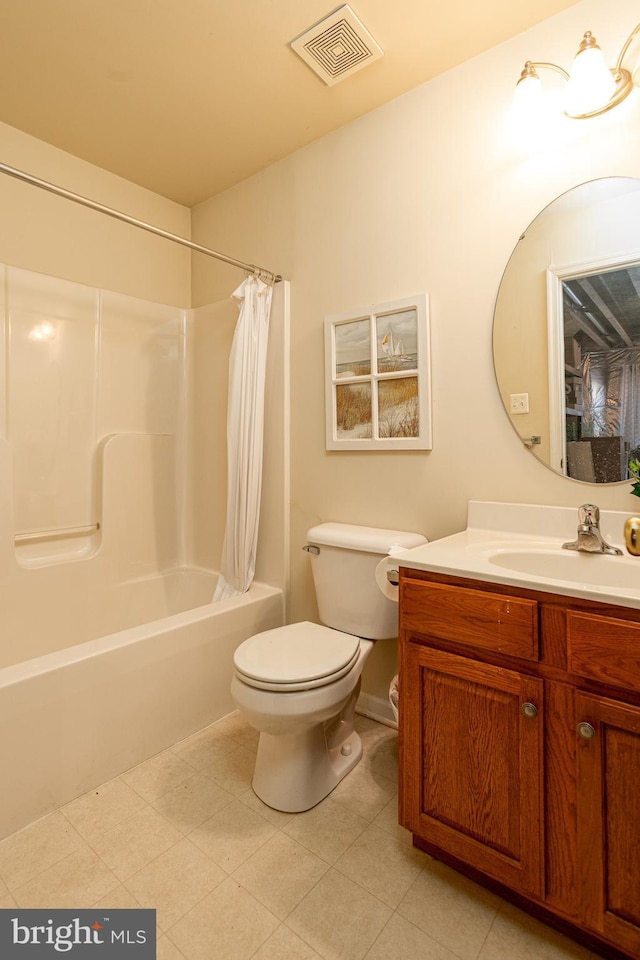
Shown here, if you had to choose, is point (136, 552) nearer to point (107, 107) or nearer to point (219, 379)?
point (219, 379)

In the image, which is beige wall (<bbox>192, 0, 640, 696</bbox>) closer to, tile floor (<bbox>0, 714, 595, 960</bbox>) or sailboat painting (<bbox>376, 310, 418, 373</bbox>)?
sailboat painting (<bbox>376, 310, 418, 373</bbox>)

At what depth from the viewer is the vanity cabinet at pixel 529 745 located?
0.94 meters

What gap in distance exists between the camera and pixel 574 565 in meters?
1.28

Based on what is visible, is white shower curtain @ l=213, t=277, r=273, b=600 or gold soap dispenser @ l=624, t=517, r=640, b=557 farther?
white shower curtain @ l=213, t=277, r=273, b=600

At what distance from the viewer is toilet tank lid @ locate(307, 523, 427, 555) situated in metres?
1.65

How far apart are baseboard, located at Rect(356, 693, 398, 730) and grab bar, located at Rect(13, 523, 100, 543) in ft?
4.68

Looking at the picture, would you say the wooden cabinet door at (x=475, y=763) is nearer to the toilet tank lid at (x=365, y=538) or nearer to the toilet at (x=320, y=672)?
the toilet at (x=320, y=672)

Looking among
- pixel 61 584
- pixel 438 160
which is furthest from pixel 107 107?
pixel 61 584

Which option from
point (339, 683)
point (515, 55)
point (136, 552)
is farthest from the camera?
point (136, 552)

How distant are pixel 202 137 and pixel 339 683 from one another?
2.25 meters

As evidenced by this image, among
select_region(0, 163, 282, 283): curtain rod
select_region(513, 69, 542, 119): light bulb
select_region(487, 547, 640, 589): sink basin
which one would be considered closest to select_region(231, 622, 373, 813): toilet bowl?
select_region(487, 547, 640, 589): sink basin

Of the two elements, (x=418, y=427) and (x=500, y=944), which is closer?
(x=500, y=944)

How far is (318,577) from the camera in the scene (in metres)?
Result: 1.85

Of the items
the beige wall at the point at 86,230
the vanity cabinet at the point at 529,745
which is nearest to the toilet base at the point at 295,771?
the vanity cabinet at the point at 529,745
